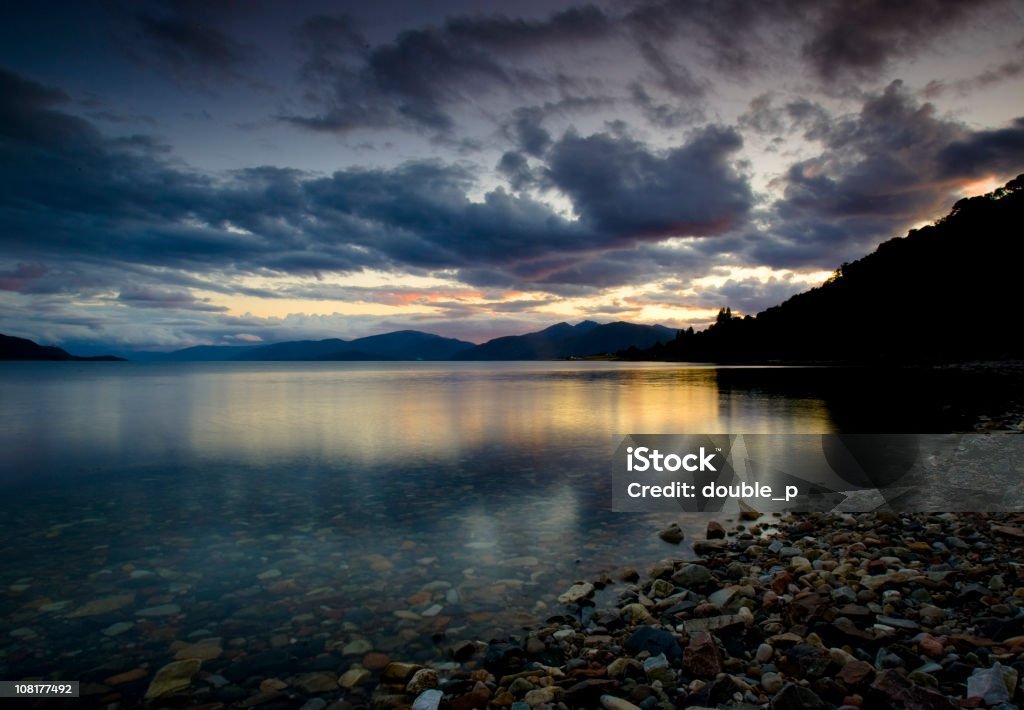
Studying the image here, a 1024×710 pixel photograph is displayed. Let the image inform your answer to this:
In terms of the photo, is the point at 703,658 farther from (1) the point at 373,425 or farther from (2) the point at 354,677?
(1) the point at 373,425

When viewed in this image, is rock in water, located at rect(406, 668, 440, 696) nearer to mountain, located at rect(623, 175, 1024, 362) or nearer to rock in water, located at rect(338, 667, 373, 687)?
rock in water, located at rect(338, 667, 373, 687)

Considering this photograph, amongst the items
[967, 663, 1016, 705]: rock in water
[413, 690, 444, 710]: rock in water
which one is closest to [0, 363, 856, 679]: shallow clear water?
[413, 690, 444, 710]: rock in water

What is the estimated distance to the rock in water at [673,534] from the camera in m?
11.7

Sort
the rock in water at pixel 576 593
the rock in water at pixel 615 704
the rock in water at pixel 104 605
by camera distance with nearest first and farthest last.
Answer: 1. the rock in water at pixel 615 704
2. the rock in water at pixel 104 605
3. the rock in water at pixel 576 593

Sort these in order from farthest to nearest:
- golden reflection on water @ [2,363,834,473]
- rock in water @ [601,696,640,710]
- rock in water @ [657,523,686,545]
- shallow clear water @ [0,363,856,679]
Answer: golden reflection on water @ [2,363,834,473], rock in water @ [657,523,686,545], shallow clear water @ [0,363,856,679], rock in water @ [601,696,640,710]

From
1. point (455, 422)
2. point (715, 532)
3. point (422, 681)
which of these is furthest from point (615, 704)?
point (455, 422)

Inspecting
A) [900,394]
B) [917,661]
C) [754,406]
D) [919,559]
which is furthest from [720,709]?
[900,394]

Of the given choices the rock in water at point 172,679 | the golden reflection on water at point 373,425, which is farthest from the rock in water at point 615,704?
the golden reflection on water at point 373,425

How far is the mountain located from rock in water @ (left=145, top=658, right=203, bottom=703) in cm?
15254

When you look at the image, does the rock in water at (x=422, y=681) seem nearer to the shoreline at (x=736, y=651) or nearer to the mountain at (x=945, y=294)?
the shoreline at (x=736, y=651)

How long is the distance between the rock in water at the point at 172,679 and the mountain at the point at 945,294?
15254 centimetres

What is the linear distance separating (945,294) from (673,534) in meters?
172

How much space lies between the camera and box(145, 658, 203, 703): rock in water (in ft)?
21.0

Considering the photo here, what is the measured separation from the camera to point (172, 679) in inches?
262
